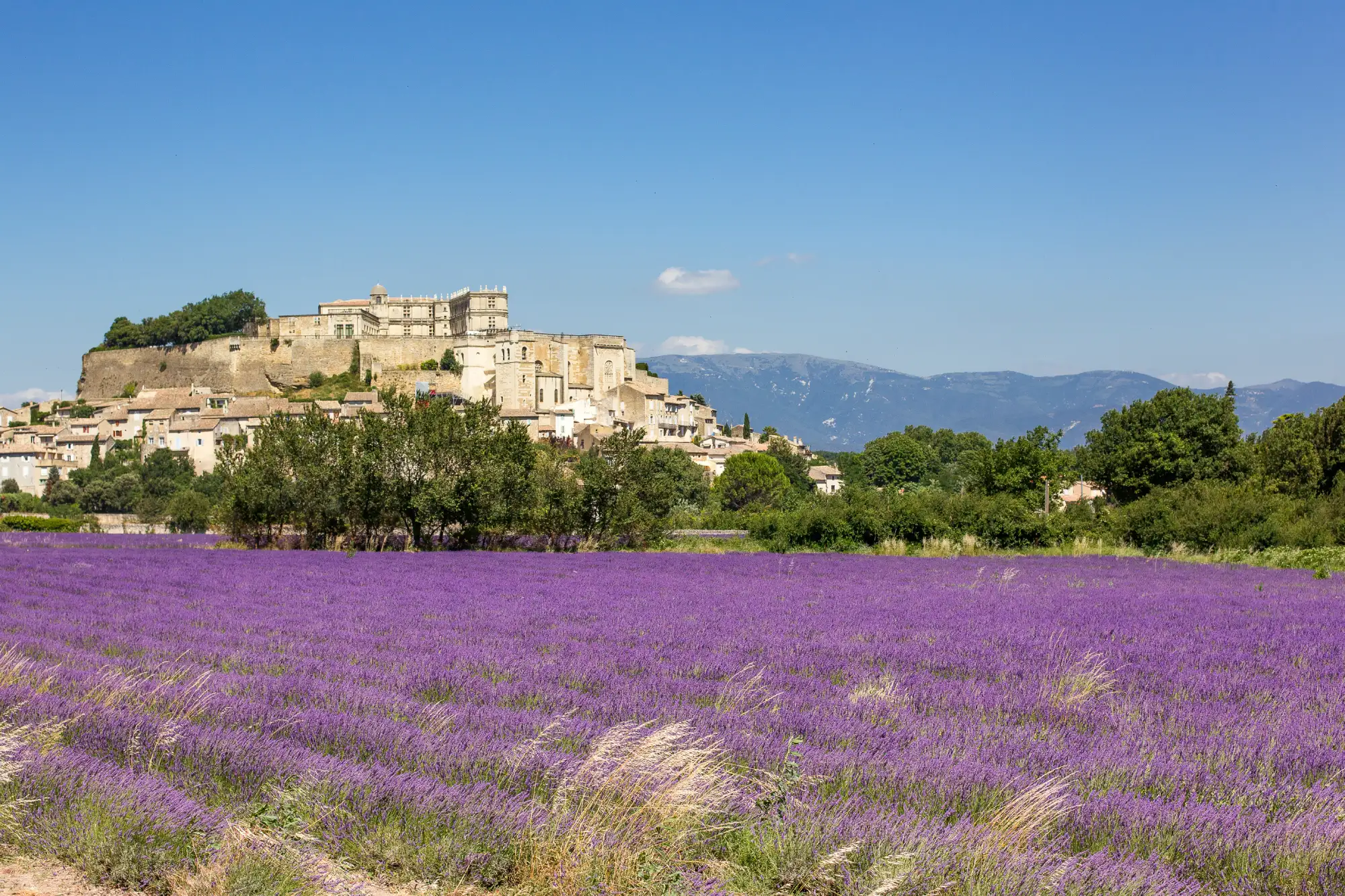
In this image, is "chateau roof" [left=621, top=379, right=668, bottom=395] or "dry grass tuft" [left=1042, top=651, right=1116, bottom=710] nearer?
"dry grass tuft" [left=1042, top=651, right=1116, bottom=710]

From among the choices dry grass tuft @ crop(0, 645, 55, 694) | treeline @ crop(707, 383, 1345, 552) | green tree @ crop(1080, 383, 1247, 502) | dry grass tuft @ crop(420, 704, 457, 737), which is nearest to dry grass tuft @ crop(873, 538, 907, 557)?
treeline @ crop(707, 383, 1345, 552)

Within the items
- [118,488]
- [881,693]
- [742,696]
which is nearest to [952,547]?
[881,693]

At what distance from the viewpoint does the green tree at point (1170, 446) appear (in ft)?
187

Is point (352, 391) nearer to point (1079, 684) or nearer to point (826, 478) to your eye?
point (826, 478)

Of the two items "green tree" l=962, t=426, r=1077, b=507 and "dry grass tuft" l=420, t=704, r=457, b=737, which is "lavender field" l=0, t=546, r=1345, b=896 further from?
"green tree" l=962, t=426, r=1077, b=507

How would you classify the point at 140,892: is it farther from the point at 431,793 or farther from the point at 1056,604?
the point at 1056,604

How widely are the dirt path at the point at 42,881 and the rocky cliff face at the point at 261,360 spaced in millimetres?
120387

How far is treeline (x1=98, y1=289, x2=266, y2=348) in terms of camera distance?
12725 cm

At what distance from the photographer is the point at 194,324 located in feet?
417

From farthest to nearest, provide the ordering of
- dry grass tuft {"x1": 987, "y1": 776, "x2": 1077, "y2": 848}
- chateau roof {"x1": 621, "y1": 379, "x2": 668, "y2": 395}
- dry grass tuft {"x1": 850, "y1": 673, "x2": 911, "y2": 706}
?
1. chateau roof {"x1": 621, "y1": 379, "x2": 668, "y2": 395}
2. dry grass tuft {"x1": 850, "y1": 673, "x2": 911, "y2": 706}
3. dry grass tuft {"x1": 987, "y1": 776, "x2": 1077, "y2": 848}

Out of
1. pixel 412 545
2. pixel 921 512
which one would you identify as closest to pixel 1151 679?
pixel 921 512

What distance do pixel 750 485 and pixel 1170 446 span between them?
32068mm

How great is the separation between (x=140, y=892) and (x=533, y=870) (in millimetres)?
1647

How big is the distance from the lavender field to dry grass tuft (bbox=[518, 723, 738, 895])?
0.02 metres
